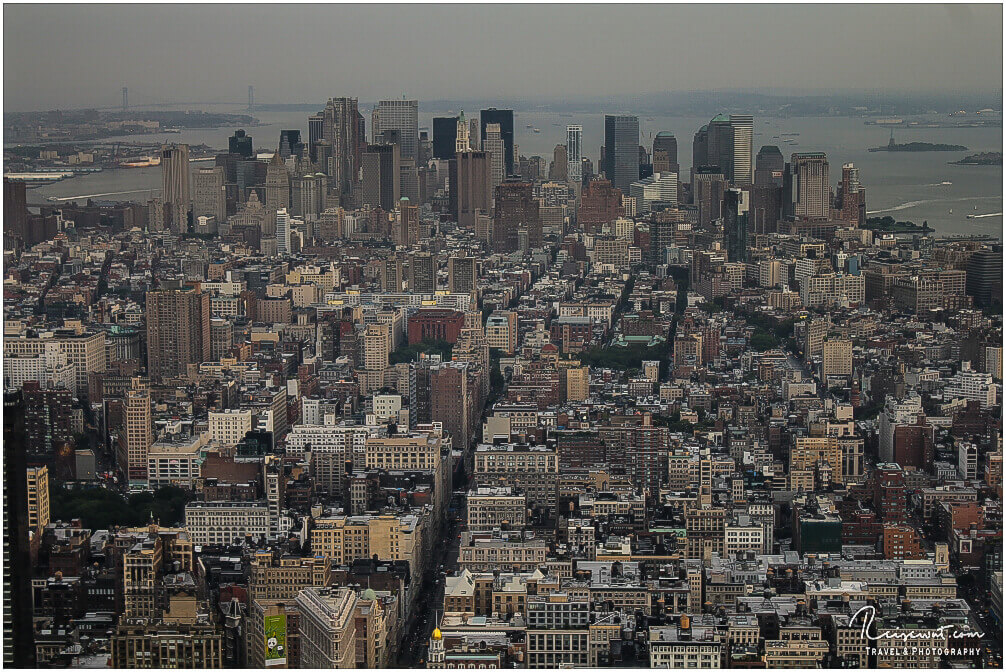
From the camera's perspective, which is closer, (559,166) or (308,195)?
(559,166)

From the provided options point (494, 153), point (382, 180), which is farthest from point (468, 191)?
point (494, 153)

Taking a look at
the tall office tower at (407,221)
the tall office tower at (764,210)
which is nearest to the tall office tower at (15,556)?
the tall office tower at (407,221)

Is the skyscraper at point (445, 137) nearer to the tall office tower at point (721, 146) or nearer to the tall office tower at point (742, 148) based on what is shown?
the tall office tower at point (721, 146)

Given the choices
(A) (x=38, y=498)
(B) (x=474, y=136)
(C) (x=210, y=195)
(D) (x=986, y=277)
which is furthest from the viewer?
(C) (x=210, y=195)

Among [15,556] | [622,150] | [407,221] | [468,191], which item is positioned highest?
[622,150]

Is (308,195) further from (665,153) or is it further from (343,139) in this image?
(665,153)

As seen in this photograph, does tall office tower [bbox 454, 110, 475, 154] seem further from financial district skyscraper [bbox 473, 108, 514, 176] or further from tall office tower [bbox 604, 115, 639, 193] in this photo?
tall office tower [bbox 604, 115, 639, 193]

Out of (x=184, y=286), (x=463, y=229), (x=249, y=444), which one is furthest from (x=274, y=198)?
(x=249, y=444)
